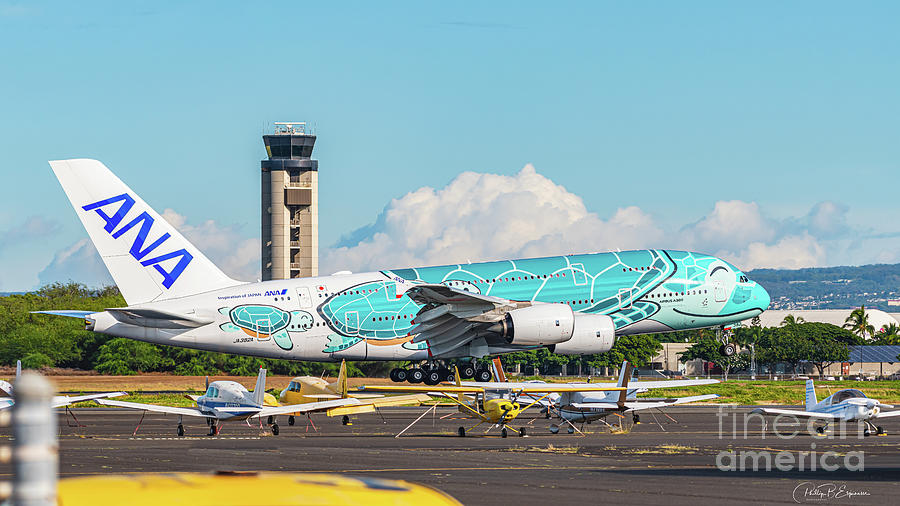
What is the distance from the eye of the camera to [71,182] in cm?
5375

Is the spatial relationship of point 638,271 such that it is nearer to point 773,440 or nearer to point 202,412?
point 773,440

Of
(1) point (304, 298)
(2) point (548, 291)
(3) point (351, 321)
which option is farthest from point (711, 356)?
(1) point (304, 298)

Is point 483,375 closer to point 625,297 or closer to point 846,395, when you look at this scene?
point 625,297

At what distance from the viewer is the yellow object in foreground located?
4.53 metres

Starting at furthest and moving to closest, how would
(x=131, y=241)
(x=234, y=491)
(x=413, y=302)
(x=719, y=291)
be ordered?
(x=719, y=291)
(x=413, y=302)
(x=131, y=241)
(x=234, y=491)

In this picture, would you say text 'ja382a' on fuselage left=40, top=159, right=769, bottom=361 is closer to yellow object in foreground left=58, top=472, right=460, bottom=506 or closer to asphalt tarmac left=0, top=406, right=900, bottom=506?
asphalt tarmac left=0, top=406, right=900, bottom=506

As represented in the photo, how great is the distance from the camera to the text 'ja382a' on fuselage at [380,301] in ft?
174

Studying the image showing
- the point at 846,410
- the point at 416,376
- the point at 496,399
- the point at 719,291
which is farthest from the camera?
the point at 416,376

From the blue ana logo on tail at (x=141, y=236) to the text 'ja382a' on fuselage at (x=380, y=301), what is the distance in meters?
0.05

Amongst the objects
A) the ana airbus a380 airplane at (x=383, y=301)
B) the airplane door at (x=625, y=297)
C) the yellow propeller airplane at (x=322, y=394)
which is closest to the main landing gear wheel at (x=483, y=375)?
the ana airbus a380 airplane at (x=383, y=301)

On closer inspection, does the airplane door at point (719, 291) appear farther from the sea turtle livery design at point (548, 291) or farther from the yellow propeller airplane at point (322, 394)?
the yellow propeller airplane at point (322, 394)

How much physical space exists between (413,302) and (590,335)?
28.3ft

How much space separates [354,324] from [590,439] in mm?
19210

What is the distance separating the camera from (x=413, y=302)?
54.3 metres
